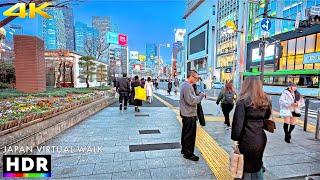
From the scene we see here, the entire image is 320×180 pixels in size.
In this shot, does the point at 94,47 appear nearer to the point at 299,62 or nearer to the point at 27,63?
the point at 27,63

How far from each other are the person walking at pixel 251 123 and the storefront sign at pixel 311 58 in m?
29.6

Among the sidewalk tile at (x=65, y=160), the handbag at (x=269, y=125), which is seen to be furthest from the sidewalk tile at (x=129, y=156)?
the handbag at (x=269, y=125)

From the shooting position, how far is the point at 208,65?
229 ft

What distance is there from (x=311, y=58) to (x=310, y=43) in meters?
2.32

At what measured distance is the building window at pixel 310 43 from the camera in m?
28.2

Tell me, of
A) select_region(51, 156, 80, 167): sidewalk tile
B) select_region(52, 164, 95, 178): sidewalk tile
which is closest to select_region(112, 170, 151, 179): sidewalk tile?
select_region(52, 164, 95, 178): sidewalk tile

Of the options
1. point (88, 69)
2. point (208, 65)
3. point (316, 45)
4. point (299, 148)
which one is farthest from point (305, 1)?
point (208, 65)

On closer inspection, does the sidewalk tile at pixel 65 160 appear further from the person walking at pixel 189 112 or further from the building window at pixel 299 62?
the building window at pixel 299 62

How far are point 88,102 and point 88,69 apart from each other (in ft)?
45.2

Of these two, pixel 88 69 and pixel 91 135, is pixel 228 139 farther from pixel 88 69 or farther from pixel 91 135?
pixel 88 69

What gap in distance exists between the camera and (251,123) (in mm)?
2947

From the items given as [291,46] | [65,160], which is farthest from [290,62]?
[65,160]

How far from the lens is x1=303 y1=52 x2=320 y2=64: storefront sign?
26875 millimetres

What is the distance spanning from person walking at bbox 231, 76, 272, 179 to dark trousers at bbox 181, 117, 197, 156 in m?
1.62
